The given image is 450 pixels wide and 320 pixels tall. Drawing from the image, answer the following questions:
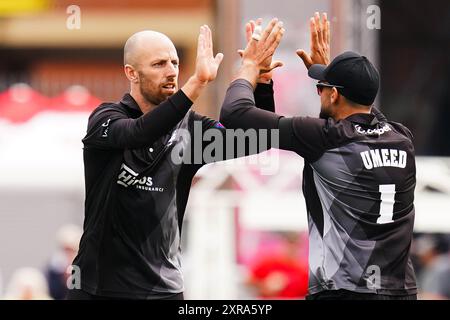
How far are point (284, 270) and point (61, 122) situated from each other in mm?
3178

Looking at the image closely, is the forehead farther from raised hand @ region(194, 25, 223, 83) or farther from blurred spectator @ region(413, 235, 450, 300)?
blurred spectator @ region(413, 235, 450, 300)

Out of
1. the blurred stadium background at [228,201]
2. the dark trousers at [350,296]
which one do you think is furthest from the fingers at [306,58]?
the blurred stadium background at [228,201]

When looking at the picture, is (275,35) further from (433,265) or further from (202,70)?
(433,265)

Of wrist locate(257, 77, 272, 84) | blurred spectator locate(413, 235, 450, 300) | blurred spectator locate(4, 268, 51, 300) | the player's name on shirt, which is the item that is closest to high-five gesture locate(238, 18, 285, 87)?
wrist locate(257, 77, 272, 84)

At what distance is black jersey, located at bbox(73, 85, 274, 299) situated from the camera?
22.3ft

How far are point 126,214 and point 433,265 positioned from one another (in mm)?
8781

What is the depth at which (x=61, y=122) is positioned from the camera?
13.8 metres

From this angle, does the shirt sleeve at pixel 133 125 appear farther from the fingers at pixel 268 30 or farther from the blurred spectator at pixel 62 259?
the blurred spectator at pixel 62 259

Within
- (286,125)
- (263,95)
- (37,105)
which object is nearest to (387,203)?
(286,125)

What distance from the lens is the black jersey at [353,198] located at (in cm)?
641

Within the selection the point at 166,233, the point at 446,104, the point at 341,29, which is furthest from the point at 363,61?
the point at 446,104

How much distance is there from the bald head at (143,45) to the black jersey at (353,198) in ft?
2.04

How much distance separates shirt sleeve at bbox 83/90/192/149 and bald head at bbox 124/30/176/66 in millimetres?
332

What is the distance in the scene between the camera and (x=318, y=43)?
700 centimetres
